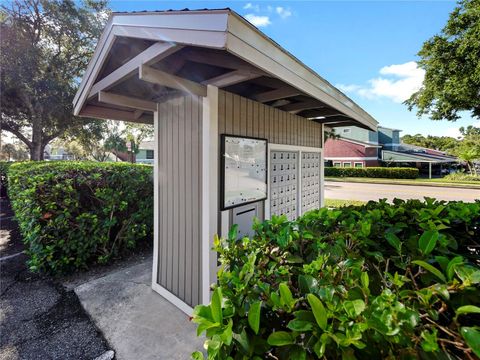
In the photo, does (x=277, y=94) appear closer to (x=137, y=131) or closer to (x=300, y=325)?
(x=300, y=325)

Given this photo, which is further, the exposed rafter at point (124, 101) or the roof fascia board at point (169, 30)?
the exposed rafter at point (124, 101)

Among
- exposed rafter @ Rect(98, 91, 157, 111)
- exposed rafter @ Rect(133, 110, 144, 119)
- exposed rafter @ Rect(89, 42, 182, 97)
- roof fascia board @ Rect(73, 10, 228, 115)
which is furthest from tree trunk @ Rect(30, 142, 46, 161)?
roof fascia board @ Rect(73, 10, 228, 115)

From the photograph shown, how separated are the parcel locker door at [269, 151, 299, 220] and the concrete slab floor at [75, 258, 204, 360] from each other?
1991 millimetres

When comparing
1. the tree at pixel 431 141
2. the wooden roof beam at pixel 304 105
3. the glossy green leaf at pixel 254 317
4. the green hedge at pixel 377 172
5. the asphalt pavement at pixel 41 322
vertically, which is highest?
the tree at pixel 431 141

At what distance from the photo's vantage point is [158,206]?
3.42m

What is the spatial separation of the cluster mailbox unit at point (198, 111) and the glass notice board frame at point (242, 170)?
0.01 m

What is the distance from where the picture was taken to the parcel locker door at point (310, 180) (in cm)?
481

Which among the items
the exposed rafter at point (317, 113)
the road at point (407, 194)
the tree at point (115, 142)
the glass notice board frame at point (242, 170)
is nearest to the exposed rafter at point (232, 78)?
the glass notice board frame at point (242, 170)

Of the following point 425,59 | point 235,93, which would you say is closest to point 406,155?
point 425,59

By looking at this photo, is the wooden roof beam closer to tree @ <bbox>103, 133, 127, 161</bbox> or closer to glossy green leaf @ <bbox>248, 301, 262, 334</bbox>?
glossy green leaf @ <bbox>248, 301, 262, 334</bbox>

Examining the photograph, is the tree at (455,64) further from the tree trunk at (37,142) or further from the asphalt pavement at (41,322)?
the tree trunk at (37,142)

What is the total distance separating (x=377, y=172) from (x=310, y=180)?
62.8ft

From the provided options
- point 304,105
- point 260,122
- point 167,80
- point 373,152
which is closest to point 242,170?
point 260,122

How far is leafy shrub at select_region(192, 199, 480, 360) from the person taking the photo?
0.70 meters
